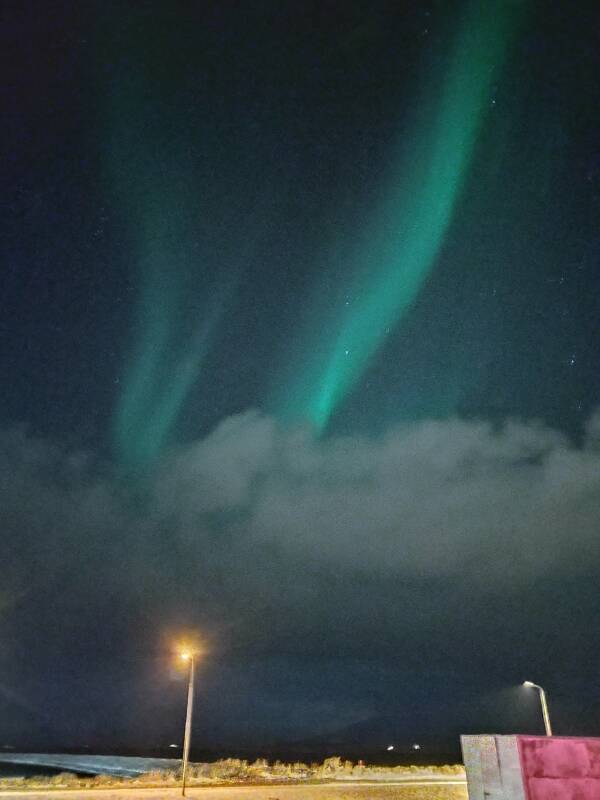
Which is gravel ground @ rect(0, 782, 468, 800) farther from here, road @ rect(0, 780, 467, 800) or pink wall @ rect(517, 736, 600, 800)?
pink wall @ rect(517, 736, 600, 800)

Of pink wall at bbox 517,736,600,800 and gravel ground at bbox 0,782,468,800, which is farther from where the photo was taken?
gravel ground at bbox 0,782,468,800

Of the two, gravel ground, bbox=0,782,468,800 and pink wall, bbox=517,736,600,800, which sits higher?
pink wall, bbox=517,736,600,800

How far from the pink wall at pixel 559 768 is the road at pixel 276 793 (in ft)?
35.5

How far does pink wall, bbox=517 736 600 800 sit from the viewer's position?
18094mm

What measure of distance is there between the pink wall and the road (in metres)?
10.8

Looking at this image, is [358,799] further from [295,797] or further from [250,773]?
[250,773]

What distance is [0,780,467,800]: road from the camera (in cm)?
2672

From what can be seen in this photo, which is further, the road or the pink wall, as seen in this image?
the road

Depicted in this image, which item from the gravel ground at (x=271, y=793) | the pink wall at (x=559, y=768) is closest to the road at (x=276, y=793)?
the gravel ground at (x=271, y=793)

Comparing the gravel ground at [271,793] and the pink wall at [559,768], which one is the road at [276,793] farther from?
the pink wall at [559,768]

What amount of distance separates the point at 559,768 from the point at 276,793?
14.8 m

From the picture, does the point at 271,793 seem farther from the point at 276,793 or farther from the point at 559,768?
the point at 559,768

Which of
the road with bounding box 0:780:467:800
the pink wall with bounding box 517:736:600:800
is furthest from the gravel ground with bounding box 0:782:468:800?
the pink wall with bounding box 517:736:600:800

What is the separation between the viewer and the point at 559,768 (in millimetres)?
18328
